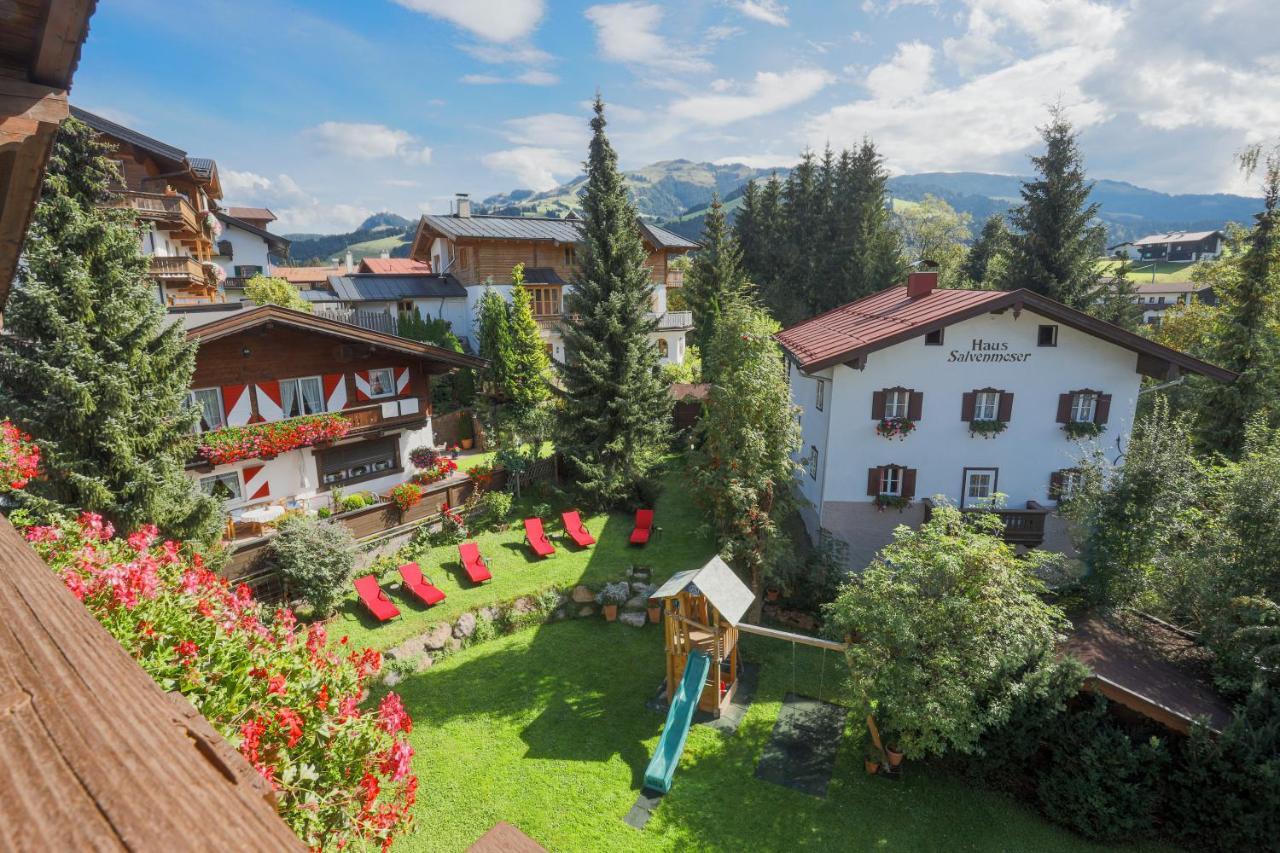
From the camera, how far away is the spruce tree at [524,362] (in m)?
28.4

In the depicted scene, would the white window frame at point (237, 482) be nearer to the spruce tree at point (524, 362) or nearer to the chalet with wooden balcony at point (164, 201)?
the chalet with wooden balcony at point (164, 201)

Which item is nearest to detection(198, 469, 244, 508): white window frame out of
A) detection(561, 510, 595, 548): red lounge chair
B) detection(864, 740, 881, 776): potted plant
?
detection(561, 510, 595, 548): red lounge chair

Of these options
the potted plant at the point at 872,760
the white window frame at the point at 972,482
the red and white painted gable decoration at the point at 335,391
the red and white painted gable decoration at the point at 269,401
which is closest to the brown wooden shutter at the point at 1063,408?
the white window frame at the point at 972,482

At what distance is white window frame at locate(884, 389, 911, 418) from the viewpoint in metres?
19.2

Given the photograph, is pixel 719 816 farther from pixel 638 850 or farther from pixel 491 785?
pixel 491 785

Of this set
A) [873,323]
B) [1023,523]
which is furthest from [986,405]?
[873,323]

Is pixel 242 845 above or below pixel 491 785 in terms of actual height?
above

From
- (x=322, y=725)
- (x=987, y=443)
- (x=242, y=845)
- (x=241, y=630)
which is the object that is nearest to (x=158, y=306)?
(x=241, y=630)

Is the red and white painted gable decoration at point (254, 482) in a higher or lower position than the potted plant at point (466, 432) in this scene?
lower

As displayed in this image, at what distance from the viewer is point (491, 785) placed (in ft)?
39.4

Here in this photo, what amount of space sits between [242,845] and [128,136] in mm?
34444

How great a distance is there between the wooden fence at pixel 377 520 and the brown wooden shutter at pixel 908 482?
1222 centimetres

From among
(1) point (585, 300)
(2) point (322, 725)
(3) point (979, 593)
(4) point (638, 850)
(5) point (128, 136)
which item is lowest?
(4) point (638, 850)

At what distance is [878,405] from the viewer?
19.2 meters
